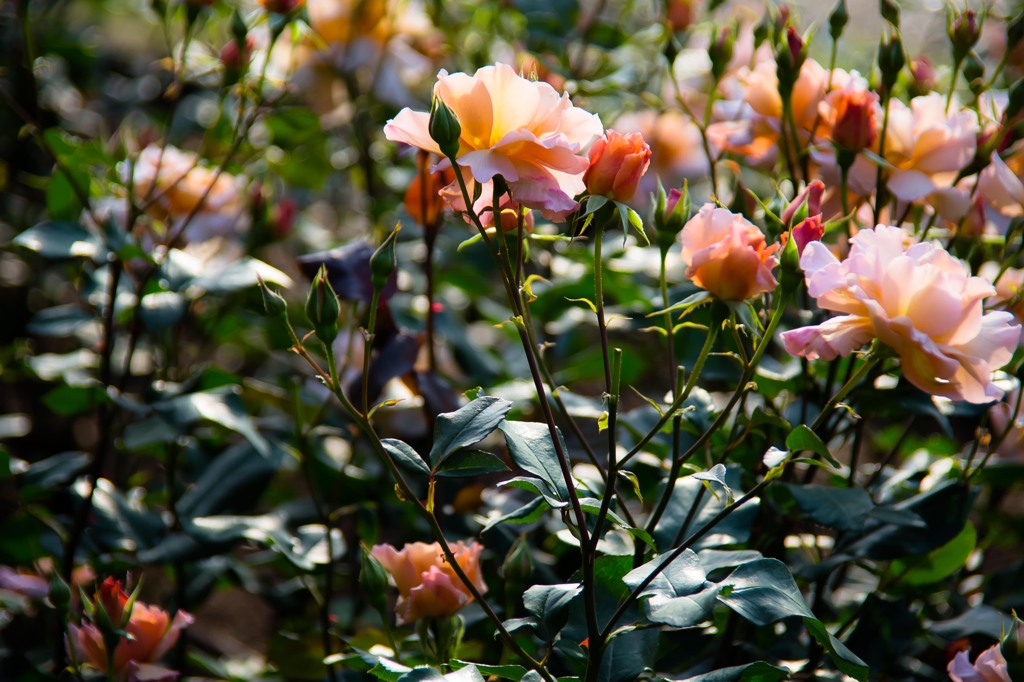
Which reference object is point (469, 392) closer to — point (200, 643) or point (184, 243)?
point (184, 243)

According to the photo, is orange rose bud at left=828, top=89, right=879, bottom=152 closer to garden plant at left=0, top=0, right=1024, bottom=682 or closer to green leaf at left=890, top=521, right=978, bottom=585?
garden plant at left=0, top=0, right=1024, bottom=682

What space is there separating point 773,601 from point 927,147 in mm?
432

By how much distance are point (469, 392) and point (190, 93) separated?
1.90 meters

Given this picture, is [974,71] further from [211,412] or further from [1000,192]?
[211,412]

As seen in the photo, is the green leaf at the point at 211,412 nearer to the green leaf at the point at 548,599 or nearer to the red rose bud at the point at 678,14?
the green leaf at the point at 548,599

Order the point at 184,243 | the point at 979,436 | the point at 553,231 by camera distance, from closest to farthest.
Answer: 1. the point at 979,436
2. the point at 184,243
3. the point at 553,231

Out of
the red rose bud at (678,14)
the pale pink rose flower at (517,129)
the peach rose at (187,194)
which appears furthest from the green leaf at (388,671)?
the red rose bud at (678,14)

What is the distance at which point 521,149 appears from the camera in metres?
0.58

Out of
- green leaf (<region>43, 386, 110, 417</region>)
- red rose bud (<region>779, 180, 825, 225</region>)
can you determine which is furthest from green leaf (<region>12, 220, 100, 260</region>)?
red rose bud (<region>779, 180, 825, 225</region>)

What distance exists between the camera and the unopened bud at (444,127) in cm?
55

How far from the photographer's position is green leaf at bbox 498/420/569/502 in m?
0.61

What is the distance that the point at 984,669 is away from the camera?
652mm

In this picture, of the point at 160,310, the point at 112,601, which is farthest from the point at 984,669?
the point at 160,310

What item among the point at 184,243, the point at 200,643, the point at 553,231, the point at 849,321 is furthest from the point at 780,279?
the point at 200,643
